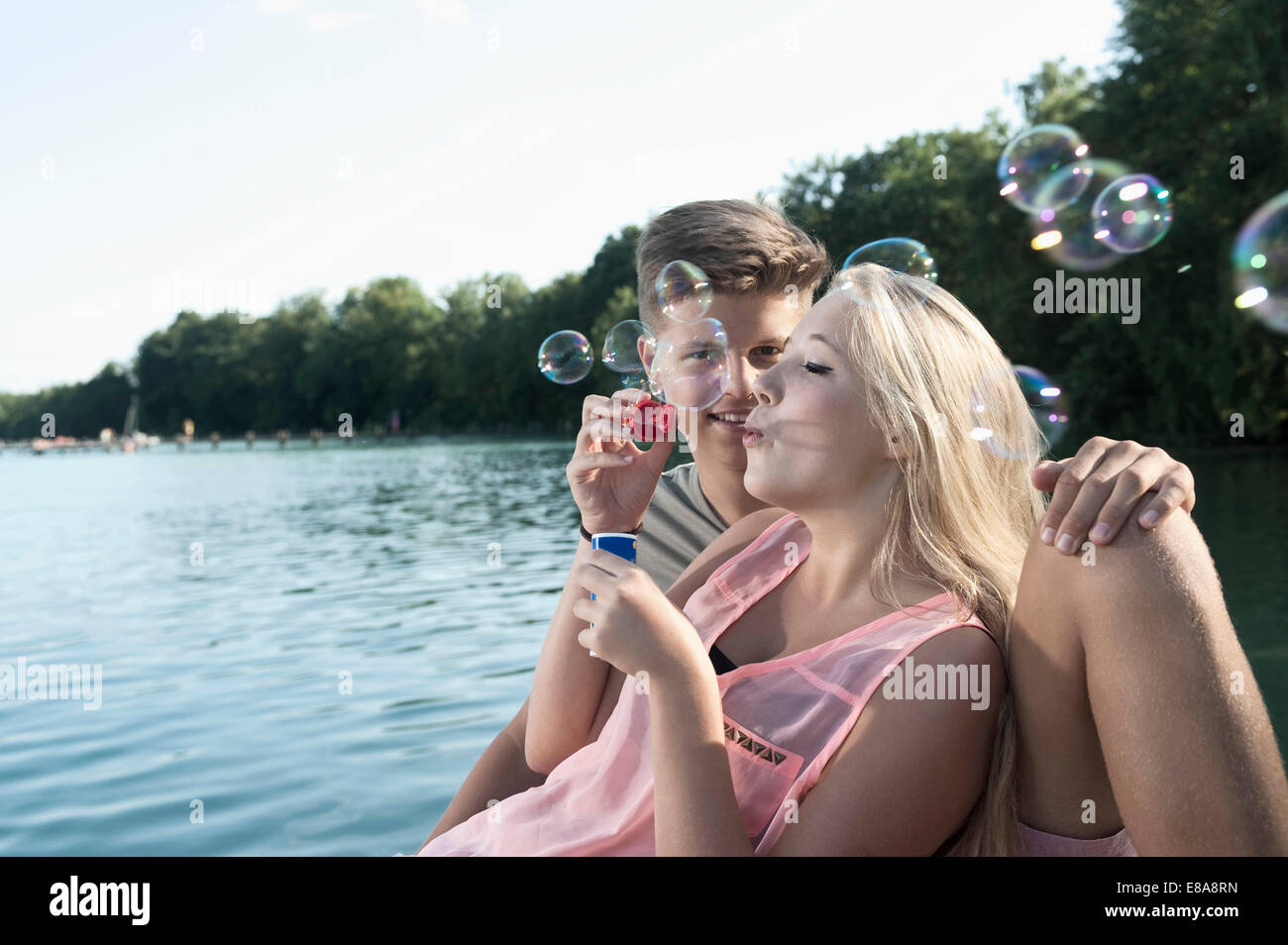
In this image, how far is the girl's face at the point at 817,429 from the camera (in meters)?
2.22

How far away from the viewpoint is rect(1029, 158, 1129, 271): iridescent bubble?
5.49 meters

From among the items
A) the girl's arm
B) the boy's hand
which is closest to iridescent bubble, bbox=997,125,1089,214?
the girl's arm

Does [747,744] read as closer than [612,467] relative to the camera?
Yes

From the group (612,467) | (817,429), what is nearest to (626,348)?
(612,467)

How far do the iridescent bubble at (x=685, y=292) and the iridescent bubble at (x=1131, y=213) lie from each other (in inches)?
84.2

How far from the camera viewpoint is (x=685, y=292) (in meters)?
3.97

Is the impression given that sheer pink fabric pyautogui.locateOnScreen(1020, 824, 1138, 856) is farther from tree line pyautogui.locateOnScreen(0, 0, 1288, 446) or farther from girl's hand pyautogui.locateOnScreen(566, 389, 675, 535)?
tree line pyautogui.locateOnScreen(0, 0, 1288, 446)

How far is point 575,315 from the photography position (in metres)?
71.9

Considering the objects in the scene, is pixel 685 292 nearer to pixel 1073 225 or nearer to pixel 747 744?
pixel 747 744

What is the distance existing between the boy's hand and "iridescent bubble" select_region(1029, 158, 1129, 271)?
12.4 ft

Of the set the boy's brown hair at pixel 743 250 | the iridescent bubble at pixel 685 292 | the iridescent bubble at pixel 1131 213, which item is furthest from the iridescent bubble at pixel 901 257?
the iridescent bubble at pixel 1131 213

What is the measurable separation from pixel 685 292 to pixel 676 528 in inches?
33.7
